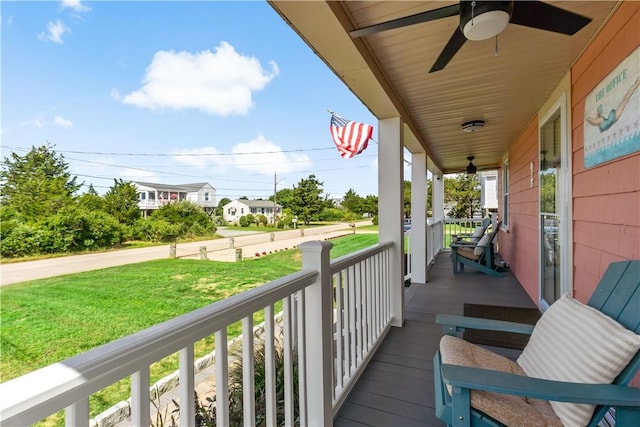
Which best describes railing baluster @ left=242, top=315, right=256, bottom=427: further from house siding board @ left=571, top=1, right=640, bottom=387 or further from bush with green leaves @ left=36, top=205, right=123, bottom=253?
bush with green leaves @ left=36, top=205, right=123, bottom=253

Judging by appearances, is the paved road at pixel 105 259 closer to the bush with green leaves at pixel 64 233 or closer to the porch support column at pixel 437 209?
the bush with green leaves at pixel 64 233

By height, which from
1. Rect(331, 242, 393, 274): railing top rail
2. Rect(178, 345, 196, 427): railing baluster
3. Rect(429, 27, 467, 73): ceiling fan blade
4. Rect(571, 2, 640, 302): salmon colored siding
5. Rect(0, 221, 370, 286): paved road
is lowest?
Rect(0, 221, 370, 286): paved road

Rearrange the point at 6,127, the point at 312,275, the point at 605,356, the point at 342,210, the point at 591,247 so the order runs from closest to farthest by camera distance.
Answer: the point at 605,356
the point at 312,275
the point at 591,247
the point at 6,127
the point at 342,210

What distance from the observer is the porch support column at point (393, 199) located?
10.4ft

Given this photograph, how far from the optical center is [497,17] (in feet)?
4.86

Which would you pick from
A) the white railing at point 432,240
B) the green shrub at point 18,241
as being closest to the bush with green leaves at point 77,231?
the green shrub at point 18,241

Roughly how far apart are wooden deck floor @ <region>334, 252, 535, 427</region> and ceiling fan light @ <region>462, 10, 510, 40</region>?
83.6 inches

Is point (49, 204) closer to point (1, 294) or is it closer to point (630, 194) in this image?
point (1, 294)

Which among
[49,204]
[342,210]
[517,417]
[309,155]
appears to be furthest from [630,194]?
[309,155]

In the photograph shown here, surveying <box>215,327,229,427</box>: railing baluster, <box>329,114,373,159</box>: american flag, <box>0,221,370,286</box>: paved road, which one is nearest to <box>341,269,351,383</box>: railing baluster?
<box>215,327,229,427</box>: railing baluster

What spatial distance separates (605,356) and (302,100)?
17857 mm

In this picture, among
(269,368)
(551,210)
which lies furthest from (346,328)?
(551,210)

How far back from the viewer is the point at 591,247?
2.21 meters

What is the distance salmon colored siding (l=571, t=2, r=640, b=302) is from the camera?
1691 millimetres
